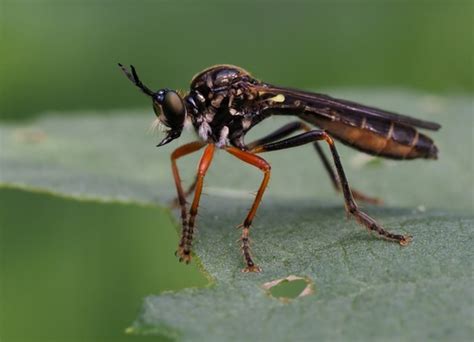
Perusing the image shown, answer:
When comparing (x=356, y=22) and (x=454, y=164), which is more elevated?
Answer: (x=356, y=22)

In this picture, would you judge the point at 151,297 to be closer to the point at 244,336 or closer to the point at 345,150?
the point at 244,336

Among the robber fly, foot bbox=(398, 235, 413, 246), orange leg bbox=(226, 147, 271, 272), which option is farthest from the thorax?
→ foot bbox=(398, 235, 413, 246)

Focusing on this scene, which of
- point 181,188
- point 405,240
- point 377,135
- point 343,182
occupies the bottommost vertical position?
point 181,188

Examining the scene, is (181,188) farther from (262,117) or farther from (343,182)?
(343,182)

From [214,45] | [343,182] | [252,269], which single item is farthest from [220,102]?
[214,45]

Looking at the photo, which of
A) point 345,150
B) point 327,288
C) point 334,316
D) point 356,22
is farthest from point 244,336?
point 356,22
